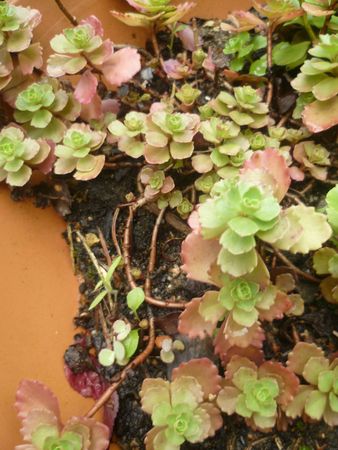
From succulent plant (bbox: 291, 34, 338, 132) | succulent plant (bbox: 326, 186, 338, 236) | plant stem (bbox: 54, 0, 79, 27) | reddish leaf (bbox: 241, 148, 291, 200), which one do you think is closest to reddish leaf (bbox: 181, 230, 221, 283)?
reddish leaf (bbox: 241, 148, 291, 200)

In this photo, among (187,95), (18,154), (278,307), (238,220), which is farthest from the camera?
(187,95)

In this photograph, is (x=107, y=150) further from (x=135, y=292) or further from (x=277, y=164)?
(x=277, y=164)

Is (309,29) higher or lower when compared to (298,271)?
higher

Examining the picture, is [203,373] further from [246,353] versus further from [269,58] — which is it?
[269,58]

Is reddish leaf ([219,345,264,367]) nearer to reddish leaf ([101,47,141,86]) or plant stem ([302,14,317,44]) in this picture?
reddish leaf ([101,47,141,86])

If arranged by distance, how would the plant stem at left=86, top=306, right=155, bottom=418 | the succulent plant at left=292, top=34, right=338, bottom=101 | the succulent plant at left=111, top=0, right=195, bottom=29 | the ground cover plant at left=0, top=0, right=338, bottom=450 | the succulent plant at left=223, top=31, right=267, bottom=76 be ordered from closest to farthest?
the ground cover plant at left=0, top=0, right=338, bottom=450 → the plant stem at left=86, top=306, right=155, bottom=418 → the succulent plant at left=292, top=34, right=338, bottom=101 → the succulent plant at left=111, top=0, right=195, bottom=29 → the succulent plant at left=223, top=31, right=267, bottom=76

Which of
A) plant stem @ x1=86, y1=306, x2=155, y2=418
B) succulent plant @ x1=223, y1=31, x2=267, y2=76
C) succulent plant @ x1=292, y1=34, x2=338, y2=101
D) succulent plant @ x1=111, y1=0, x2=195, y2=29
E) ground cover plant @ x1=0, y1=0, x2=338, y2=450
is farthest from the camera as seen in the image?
succulent plant @ x1=223, y1=31, x2=267, y2=76

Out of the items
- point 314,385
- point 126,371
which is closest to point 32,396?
point 126,371

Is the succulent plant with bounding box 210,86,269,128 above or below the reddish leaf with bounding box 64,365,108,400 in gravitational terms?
above
